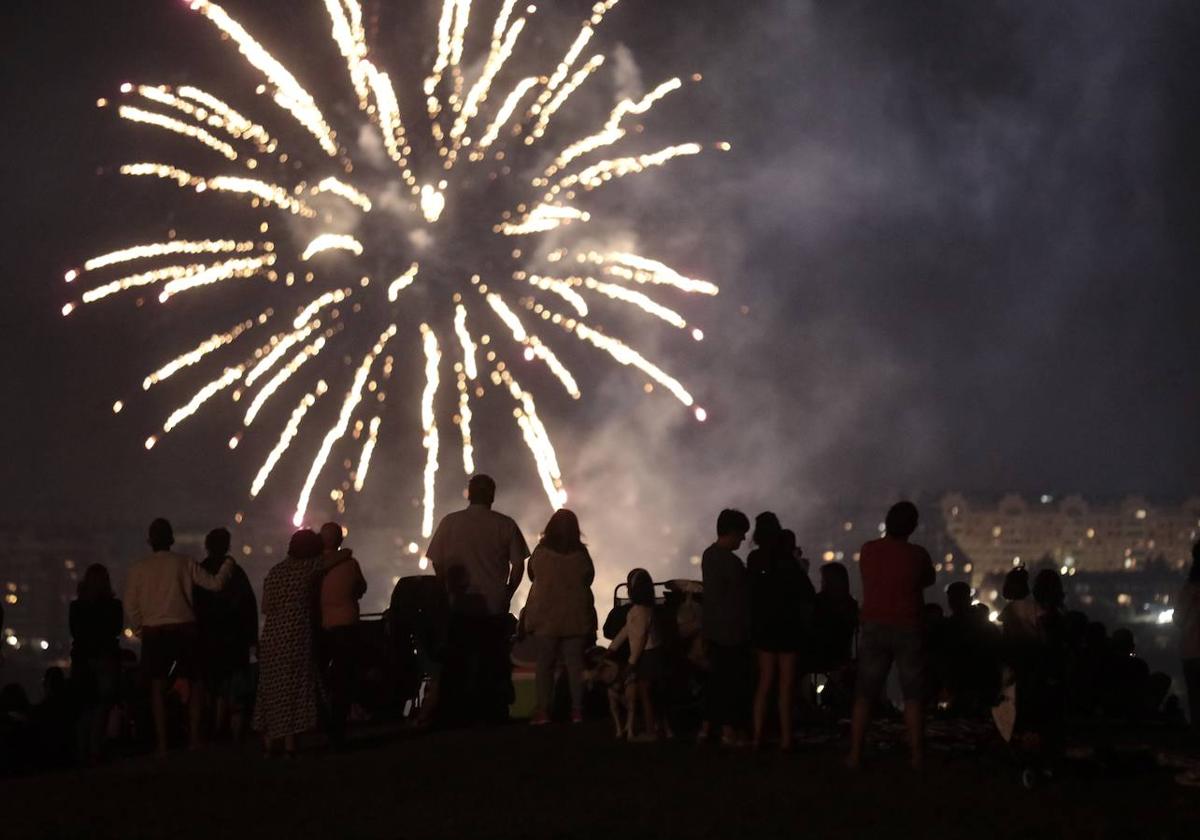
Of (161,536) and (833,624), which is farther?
(833,624)

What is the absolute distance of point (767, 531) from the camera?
51.8 ft

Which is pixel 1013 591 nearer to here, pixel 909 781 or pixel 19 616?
pixel 909 781

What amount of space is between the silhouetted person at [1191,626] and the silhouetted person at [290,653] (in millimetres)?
7218

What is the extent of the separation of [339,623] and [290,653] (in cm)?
77

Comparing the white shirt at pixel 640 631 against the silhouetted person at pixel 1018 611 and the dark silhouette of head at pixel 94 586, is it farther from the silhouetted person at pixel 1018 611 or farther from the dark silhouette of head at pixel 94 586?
the dark silhouette of head at pixel 94 586

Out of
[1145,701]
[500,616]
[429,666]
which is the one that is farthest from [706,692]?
[1145,701]

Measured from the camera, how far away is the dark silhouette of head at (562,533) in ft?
56.4

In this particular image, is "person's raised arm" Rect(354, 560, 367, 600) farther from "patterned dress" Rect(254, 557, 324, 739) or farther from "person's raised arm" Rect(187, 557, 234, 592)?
"person's raised arm" Rect(187, 557, 234, 592)

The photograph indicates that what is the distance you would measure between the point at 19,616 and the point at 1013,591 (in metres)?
136

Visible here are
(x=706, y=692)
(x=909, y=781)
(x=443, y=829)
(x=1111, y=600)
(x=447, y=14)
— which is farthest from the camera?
(x=1111, y=600)

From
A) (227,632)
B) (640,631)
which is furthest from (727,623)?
(227,632)

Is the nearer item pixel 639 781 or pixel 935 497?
pixel 639 781

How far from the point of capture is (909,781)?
13.1 meters

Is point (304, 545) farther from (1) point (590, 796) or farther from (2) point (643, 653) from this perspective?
(1) point (590, 796)
